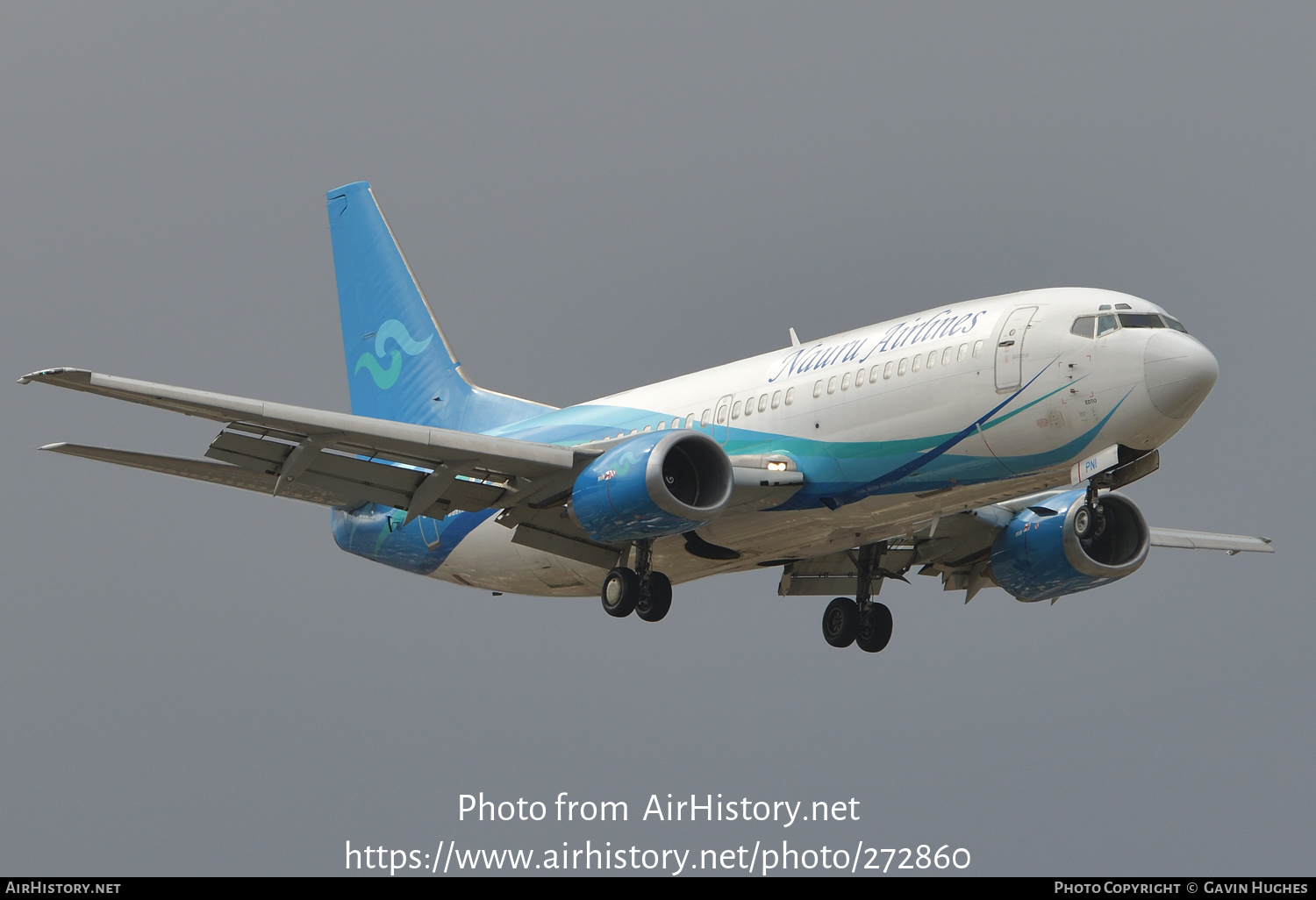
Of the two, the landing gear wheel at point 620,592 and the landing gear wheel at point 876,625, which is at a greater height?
the landing gear wheel at point 620,592

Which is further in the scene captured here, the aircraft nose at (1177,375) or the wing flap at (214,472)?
the wing flap at (214,472)

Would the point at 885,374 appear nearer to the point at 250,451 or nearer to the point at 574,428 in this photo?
the point at 574,428

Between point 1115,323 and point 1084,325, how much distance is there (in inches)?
18.7

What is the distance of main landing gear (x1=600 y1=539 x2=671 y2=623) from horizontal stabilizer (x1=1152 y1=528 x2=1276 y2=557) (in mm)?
11893

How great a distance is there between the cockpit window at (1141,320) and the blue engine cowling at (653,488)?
6921mm

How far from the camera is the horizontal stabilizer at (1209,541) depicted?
36312 millimetres

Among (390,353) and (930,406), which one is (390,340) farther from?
Result: (930,406)

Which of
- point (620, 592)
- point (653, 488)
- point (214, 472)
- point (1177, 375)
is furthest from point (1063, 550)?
point (214, 472)

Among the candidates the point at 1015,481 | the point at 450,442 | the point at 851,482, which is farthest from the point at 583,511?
the point at 1015,481

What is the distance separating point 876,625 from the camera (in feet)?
113

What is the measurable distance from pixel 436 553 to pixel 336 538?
3.31 m

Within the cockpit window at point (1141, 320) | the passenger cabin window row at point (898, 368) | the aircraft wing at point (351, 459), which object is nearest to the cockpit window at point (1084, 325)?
the cockpit window at point (1141, 320)

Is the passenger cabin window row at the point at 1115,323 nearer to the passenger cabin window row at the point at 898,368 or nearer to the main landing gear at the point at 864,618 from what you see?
the passenger cabin window row at the point at 898,368

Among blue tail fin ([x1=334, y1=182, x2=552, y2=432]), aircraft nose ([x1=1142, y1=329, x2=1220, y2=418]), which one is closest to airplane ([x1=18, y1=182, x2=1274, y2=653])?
aircraft nose ([x1=1142, y1=329, x2=1220, y2=418])
